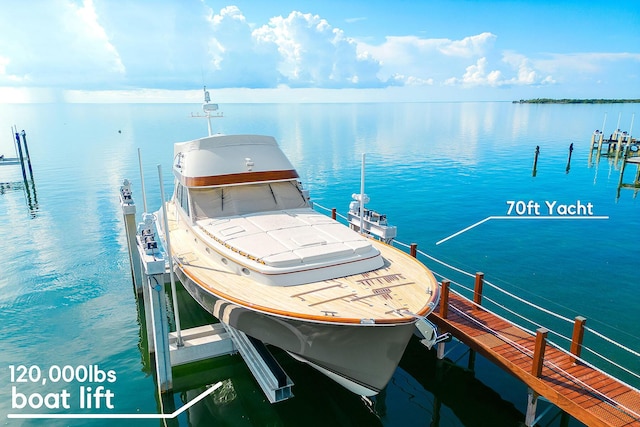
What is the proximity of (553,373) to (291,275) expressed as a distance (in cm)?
602

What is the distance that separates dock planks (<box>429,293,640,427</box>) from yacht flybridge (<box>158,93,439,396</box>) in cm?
185

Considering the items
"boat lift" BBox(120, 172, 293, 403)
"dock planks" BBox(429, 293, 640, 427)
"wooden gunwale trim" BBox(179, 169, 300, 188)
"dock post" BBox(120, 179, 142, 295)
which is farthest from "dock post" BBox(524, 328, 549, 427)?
"dock post" BBox(120, 179, 142, 295)

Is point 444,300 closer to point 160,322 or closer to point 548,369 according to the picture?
point 548,369

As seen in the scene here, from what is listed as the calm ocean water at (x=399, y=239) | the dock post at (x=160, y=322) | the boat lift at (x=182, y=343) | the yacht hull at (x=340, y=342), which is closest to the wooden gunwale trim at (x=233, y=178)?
the boat lift at (x=182, y=343)

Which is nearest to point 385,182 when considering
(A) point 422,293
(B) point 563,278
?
(B) point 563,278

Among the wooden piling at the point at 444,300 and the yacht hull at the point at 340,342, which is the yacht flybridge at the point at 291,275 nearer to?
the yacht hull at the point at 340,342

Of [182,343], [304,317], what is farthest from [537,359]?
[182,343]

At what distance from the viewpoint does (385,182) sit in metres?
38.2

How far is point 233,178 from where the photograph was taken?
13359 mm

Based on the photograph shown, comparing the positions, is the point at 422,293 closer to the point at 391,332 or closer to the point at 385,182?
the point at 391,332

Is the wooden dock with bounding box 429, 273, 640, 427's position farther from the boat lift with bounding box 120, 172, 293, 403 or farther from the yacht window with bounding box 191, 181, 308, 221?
the yacht window with bounding box 191, 181, 308, 221

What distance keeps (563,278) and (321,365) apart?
527 inches

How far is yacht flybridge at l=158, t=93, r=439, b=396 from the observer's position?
→ 8.57 meters

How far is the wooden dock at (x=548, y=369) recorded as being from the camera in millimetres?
8023
